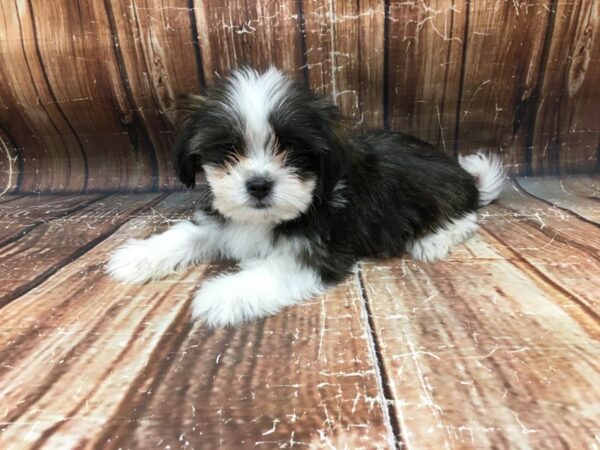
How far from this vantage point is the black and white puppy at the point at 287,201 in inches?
62.9

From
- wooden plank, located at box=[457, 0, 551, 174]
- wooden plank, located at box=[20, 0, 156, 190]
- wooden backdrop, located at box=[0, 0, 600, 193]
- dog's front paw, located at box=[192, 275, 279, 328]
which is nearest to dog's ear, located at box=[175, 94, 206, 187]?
dog's front paw, located at box=[192, 275, 279, 328]

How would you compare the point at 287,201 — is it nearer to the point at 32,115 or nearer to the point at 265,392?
the point at 265,392

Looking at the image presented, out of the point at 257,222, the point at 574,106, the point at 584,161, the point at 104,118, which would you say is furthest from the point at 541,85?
the point at 104,118

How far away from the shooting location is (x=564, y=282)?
63.7 inches

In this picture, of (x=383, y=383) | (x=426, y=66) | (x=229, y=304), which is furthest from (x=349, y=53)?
(x=383, y=383)

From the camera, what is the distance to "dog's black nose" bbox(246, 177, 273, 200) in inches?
62.3

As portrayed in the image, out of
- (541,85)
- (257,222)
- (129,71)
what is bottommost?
(257,222)

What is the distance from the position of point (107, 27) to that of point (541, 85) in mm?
2721

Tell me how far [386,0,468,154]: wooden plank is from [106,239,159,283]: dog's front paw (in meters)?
1.78

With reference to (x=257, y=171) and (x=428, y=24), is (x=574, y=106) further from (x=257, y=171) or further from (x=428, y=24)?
(x=257, y=171)

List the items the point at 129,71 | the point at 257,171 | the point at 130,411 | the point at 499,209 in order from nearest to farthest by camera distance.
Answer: the point at 130,411 → the point at 257,171 → the point at 499,209 → the point at 129,71

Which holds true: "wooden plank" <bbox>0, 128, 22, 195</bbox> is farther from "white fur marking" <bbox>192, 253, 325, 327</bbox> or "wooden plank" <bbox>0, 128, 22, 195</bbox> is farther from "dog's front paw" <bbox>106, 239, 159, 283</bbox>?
"white fur marking" <bbox>192, 253, 325, 327</bbox>

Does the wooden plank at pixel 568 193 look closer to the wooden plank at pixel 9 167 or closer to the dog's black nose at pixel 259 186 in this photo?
the dog's black nose at pixel 259 186

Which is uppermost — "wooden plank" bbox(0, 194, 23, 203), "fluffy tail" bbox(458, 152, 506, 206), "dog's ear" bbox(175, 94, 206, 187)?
"dog's ear" bbox(175, 94, 206, 187)
